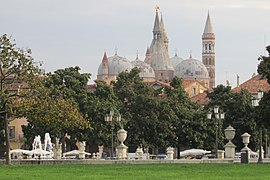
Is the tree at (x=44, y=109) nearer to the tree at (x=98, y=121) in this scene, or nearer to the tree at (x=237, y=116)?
the tree at (x=98, y=121)

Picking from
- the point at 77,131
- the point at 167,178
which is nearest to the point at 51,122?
the point at 167,178

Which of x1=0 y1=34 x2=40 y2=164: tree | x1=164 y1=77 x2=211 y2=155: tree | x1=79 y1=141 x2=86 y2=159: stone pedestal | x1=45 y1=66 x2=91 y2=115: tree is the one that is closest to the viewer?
x1=0 y1=34 x2=40 y2=164: tree

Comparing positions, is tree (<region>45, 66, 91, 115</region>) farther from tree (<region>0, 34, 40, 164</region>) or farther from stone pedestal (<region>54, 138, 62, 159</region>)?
tree (<region>0, 34, 40, 164</region>)

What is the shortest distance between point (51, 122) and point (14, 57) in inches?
188

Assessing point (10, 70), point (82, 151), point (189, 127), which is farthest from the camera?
point (189, 127)

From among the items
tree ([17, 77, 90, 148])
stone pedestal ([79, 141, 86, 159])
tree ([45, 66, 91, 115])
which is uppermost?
tree ([45, 66, 91, 115])

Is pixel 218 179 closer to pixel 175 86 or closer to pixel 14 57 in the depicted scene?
pixel 14 57

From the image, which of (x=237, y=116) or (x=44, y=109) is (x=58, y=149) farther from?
(x=44, y=109)

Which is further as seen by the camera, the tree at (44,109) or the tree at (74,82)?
the tree at (74,82)

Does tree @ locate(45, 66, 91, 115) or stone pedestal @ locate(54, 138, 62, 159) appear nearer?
stone pedestal @ locate(54, 138, 62, 159)

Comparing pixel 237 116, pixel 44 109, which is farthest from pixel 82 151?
pixel 44 109

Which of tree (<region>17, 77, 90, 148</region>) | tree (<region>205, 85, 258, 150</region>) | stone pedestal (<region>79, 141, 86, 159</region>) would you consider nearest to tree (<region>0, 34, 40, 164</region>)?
tree (<region>17, 77, 90, 148</region>)

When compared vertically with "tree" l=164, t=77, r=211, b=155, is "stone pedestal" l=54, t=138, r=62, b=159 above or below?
below

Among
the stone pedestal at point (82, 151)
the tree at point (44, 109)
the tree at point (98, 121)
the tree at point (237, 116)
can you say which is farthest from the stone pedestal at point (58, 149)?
the tree at point (44, 109)
